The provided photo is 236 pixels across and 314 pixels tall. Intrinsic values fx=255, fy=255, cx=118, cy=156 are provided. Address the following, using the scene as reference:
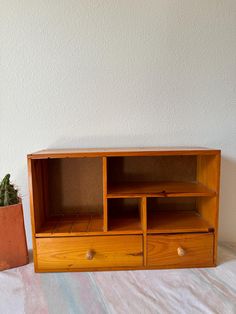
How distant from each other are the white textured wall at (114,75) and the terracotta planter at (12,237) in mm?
192

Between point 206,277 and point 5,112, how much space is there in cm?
95

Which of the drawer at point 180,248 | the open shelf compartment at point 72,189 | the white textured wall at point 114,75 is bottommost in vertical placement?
the drawer at point 180,248

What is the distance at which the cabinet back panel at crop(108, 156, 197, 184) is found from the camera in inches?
41.7

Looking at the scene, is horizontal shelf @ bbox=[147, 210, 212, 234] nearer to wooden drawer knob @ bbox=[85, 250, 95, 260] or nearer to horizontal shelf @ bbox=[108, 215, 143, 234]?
horizontal shelf @ bbox=[108, 215, 143, 234]

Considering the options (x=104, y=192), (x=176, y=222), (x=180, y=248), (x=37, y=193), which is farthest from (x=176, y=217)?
(x=37, y=193)

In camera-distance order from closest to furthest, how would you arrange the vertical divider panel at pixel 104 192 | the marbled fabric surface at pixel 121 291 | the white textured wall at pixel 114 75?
1. the marbled fabric surface at pixel 121 291
2. the vertical divider panel at pixel 104 192
3. the white textured wall at pixel 114 75

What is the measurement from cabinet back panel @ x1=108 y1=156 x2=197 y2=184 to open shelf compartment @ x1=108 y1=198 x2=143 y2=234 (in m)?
0.10

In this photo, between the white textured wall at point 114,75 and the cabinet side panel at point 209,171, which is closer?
the cabinet side panel at point 209,171

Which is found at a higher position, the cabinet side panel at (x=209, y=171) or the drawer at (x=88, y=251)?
the cabinet side panel at (x=209, y=171)

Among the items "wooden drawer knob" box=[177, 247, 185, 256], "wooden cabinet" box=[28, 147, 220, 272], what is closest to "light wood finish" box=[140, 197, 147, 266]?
"wooden cabinet" box=[28, 147, 220, 272]

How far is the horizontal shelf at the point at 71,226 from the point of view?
862 mm

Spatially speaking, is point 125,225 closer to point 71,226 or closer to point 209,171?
point 71,226

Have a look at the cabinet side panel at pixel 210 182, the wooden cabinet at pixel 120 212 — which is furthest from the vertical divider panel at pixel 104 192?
the cabinet side panel at pixel 210 182

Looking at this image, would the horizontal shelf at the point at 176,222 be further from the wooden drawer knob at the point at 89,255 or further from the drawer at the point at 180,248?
the wooden drawer knob at the point at 89,255
